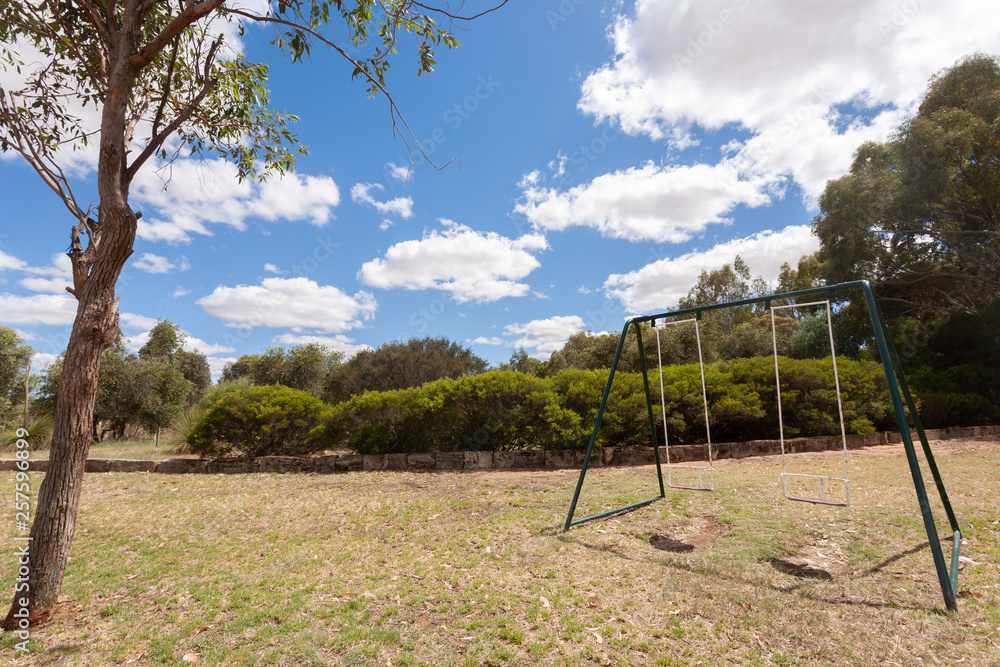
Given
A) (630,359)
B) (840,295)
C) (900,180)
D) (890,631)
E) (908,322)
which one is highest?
(900,180)

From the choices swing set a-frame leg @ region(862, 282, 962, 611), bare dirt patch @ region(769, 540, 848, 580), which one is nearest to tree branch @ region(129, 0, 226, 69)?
swing set a-frame leg @ region(862, 282, 962, 611)

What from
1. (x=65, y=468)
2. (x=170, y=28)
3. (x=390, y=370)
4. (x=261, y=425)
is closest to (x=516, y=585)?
(x=65, y=468)

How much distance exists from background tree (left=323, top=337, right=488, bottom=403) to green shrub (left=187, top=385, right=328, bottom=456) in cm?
1033

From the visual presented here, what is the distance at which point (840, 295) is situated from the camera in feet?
57.7

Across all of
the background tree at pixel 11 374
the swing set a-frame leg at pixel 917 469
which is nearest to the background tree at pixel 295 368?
the background tree at pixel 11 374

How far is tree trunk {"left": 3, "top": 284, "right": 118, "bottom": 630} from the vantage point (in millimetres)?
2928

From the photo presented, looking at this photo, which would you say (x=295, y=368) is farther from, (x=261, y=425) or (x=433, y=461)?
(x=433, y=461)

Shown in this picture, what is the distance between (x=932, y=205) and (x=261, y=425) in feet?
61.9

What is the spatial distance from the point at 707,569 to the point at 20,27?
7.79 meters

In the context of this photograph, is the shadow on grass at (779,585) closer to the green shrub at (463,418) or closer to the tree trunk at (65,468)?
the tree trunk at (65,468)

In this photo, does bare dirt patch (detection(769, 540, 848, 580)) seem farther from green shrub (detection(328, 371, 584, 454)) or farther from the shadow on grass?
green shrub (detection(328, 371, 584, 454))

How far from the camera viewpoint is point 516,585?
329 centimetres

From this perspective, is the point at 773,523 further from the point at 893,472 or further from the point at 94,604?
the point at 94,604

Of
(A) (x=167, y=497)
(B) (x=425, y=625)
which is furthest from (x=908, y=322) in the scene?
(A) (x=167, y=497)
